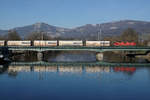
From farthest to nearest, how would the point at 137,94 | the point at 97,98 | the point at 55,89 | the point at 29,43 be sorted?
the point at 29,43 → the point at 55,89 → the point at 137,94 → the point at 97,98

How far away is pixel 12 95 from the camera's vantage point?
2177 centimetres

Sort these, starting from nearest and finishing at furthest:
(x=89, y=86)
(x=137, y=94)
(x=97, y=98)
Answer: (x=97, y=98), (x=137, y=94), (x=89, y=86)

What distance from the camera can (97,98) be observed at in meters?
20.8

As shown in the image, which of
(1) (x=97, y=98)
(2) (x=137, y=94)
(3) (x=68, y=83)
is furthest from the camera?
(3) (x=68, y=83)

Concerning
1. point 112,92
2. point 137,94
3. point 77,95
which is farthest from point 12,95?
point 137,94

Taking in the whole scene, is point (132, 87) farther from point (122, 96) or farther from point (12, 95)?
point (12, 95)

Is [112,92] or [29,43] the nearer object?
[112,92]

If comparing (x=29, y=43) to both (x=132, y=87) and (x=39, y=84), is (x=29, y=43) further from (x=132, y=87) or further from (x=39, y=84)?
(x=132, y=87)

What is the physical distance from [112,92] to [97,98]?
2.84 m

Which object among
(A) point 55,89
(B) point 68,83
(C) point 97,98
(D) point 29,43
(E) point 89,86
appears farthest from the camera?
(D) point 29,43

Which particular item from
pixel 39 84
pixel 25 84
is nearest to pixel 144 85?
pixel 39 84

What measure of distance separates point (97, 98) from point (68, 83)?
7875 mm

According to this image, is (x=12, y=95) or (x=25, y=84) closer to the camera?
(x=12, y=95)

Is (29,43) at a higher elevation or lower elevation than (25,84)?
higher
